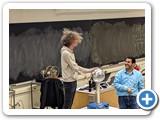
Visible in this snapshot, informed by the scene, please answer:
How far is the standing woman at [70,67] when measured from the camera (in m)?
2.77

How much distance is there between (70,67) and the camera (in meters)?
2.79

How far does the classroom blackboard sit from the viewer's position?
2725mm

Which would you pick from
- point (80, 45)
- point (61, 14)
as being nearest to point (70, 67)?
point (80, 45)

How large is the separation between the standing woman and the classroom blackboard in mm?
29

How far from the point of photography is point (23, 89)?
2.78m

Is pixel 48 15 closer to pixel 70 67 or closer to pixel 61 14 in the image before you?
pixel 61 14

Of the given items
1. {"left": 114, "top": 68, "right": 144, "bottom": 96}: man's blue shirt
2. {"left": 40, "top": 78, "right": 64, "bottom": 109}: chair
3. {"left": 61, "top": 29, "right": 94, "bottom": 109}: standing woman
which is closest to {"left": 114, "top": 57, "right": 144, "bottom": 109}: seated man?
{"left": 114, "top": 68, "right": 144, "bottom": 96}: man's blue shirt

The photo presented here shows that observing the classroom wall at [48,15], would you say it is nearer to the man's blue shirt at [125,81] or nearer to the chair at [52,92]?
the chair at [52,92]

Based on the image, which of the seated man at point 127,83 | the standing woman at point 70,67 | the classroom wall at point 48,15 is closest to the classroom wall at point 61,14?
the classroom wall at point 48,15

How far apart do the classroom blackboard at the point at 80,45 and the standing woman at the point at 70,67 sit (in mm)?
29

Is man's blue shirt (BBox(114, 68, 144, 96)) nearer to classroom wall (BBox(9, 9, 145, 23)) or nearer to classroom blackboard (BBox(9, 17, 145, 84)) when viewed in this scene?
classroom blackboard (BBox(9, 17, 145, 84))

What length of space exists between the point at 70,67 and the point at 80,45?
154mm
